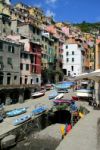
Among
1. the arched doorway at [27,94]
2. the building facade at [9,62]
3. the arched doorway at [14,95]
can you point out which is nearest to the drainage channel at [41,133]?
the arched doorway at [14,95]

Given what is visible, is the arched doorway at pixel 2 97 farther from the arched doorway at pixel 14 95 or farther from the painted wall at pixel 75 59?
the painted wall at pixel 75 59

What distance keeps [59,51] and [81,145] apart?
8061cm

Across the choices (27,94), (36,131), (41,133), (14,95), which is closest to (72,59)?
(27,94)

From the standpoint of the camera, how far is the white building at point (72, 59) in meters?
98.1

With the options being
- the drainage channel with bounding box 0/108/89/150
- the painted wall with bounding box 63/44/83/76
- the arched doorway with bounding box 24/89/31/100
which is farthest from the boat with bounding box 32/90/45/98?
the painted wall with bounding box 63/44/83/76

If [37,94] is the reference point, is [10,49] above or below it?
above

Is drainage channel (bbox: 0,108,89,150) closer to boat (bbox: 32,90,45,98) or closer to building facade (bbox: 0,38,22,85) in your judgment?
boat (bbox: 32,90,45,98)

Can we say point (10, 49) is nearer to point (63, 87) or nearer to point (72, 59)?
point (63, 87)

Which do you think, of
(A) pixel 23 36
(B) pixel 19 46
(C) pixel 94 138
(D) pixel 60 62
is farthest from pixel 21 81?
(C) pixel 94 138

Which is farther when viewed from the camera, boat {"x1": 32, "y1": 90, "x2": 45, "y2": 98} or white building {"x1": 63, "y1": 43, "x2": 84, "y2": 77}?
white building {"x1": 63, "y1": 43, "x2": 84, "y2": 77}

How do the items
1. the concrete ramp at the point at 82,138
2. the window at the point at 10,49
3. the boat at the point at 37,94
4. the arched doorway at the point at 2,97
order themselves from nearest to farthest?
the concrete ramp at the point at 82,138
the arched doorway at the point at 2,97
the window at the point at 10,49
the boat at the point at 37,94

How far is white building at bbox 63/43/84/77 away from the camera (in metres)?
98.1

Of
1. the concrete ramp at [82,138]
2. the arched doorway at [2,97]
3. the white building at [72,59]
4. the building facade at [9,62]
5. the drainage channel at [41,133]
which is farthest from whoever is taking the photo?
the white building at [72,59]

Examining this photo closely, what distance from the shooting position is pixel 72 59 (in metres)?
98.5
